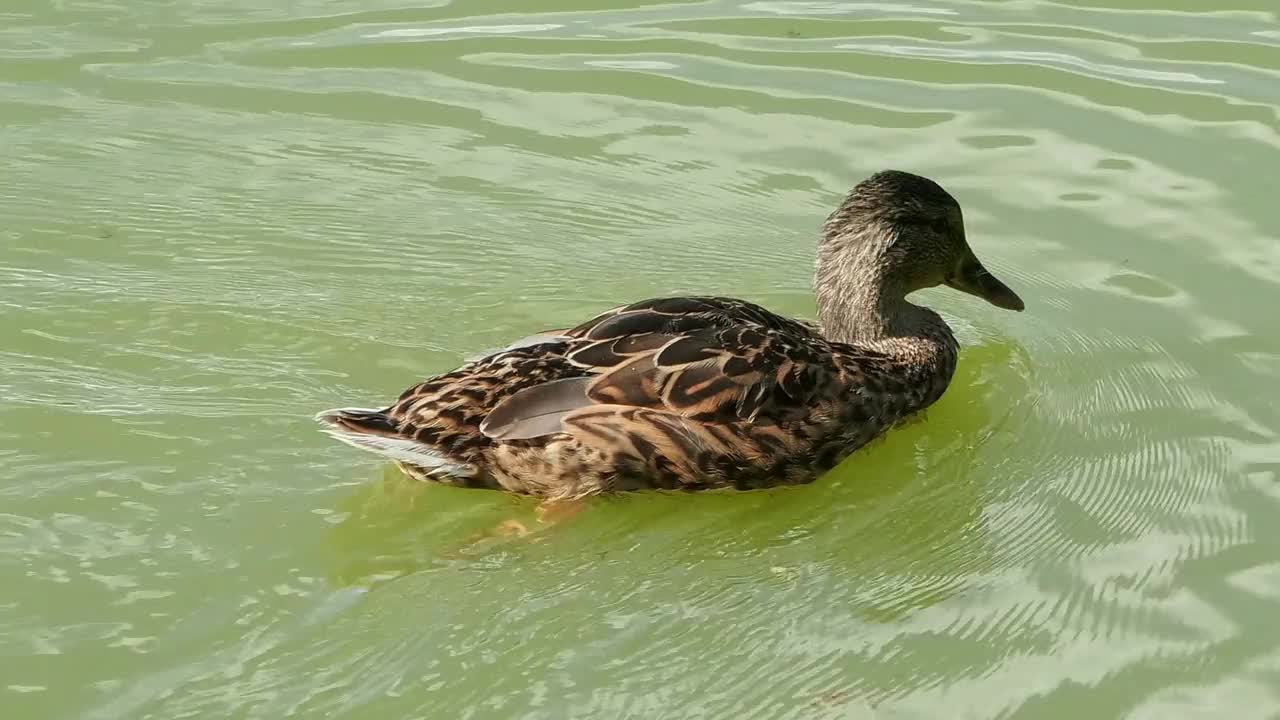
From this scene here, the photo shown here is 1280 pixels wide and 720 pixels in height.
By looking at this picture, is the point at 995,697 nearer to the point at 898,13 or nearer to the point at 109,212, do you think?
the point at 109,212

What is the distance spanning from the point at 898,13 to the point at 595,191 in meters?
2.86

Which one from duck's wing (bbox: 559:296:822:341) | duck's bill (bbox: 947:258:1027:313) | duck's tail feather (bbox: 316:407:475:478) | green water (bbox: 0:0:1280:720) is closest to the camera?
green water (bbox: 0:0:1280:720)

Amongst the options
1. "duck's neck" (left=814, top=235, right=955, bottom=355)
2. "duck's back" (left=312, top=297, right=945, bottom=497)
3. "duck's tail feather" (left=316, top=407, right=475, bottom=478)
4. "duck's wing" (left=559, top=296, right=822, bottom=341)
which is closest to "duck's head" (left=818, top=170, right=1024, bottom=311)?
"duck's neck" (left=814, top=235, right=955, bottom=355)

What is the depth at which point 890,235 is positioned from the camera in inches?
345

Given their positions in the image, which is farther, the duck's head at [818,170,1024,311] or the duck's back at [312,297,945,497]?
the duck's head at [818,170,1024,311]

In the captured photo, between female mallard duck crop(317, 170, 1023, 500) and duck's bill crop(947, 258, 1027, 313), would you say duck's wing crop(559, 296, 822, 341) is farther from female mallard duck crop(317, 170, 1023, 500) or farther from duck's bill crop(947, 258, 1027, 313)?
duck's bill crop(947, 258, 1027, 313)

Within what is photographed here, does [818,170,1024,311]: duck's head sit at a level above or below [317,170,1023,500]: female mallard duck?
above

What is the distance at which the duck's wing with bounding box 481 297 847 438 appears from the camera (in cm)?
746

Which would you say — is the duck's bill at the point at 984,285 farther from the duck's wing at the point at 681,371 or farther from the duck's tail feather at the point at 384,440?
the duck's tail feather at the point at 384,440

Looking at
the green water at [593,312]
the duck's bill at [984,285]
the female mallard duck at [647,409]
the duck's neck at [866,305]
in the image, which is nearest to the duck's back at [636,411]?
the female mallard duck at [647,409]

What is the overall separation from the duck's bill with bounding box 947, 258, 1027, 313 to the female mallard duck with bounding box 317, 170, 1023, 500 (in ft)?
2.94

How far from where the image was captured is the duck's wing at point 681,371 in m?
7.46

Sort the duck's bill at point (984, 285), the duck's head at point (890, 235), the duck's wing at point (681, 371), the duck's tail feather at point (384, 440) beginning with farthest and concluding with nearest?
1. the duck's bill at point (984, 285)
2. the duck's head at point (890, 235)
3. the duck's wing at point (681, 371)
4. the duck's tail feather at point (384, 440)

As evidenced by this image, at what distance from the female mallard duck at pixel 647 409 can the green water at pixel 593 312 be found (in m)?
0.15
